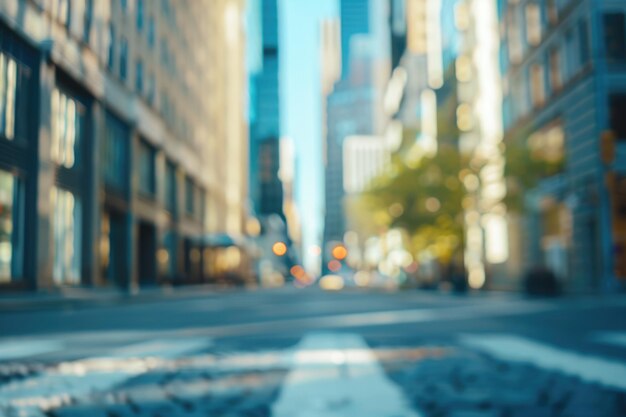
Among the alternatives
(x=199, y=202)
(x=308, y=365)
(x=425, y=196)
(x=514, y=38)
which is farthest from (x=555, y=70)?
(x=199, y=202)

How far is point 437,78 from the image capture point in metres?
65.8

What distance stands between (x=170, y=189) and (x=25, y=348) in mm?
36168

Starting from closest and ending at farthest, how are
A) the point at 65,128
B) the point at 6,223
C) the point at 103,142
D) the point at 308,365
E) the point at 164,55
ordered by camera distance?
the point at 308,365 → the point at 6,223 → the point at 65,128 → the point at 103,142 → the point at 164,55

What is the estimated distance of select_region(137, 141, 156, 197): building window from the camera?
3397 cm

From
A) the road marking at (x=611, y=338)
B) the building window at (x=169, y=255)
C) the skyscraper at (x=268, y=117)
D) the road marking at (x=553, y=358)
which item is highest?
the skyscraper at (x=268, y=117)

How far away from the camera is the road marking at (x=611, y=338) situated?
23.2 feet

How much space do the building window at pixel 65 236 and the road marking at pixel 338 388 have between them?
52.8 feet

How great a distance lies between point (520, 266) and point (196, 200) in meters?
25.0

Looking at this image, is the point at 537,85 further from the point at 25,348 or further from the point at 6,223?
the point at 25,348

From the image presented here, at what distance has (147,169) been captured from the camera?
1399 inches

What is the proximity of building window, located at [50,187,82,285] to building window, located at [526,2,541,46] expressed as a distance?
22978 millimetres

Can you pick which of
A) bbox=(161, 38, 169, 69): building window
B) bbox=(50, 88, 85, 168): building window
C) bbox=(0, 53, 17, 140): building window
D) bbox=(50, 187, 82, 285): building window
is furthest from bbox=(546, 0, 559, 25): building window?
bbox=(0, 53, 17, 140): building window

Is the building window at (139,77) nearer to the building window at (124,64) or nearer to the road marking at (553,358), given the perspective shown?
the building window at (124,64)

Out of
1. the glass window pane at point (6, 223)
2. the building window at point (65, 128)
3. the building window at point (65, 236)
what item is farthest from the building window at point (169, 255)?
the glass window pane at point (6, 223)
